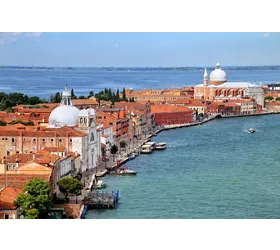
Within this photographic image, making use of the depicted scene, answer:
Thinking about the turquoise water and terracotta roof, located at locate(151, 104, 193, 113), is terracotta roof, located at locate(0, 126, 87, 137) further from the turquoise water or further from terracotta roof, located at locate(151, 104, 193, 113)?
terracotta roof, located at locate(151, 104, 193, 113)

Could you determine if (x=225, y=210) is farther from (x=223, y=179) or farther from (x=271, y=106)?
(x=271, y=106)

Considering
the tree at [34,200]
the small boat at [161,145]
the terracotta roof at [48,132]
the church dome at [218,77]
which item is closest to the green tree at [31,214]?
the tree at [34,200]

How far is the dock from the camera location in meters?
5.73

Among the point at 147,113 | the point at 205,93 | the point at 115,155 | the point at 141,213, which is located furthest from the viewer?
the point at 205,93

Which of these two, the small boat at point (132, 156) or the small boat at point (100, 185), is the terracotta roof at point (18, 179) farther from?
the small boat at point (132, 156)

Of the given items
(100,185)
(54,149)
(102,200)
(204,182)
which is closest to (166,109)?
(54,149)

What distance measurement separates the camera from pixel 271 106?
19.0 metres

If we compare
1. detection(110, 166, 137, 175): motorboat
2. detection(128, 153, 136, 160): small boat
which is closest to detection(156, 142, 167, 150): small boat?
detection(128, 153, 136, 160): small boat

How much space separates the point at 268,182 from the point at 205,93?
45.9ft

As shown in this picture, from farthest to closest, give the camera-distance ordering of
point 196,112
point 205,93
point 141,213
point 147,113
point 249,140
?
point 205,93 < point 196,112 < point 147,113 < point 249,140 < point 141,213

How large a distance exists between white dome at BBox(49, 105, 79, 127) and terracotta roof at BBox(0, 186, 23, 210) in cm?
276

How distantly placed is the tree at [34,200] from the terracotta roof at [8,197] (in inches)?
2.2

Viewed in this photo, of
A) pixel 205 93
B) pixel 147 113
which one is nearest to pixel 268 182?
pixel 147 113

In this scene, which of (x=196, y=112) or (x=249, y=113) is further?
(x=249, y=113)
